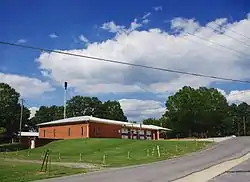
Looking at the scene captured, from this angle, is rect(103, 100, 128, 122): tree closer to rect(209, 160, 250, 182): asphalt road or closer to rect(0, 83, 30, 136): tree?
rect(0, 83, 30, 136): tree

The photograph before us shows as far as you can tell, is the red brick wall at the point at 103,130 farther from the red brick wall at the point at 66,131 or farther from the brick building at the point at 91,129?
the red brick wall at the point at 66,131

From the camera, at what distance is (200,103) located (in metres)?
108

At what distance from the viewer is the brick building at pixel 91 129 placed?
7488 centimetres

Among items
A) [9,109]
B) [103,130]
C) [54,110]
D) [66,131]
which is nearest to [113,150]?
[103,130]

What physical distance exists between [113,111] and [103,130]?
211 feet

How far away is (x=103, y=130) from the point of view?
255ft

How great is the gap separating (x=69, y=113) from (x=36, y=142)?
243ft

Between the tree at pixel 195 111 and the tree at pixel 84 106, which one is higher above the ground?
the tree at pixel 84 106

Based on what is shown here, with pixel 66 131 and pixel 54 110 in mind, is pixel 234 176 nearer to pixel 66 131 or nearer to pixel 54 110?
pixel 66 131

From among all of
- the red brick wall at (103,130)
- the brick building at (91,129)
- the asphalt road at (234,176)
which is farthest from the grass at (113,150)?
the asphalt road at (234,176)

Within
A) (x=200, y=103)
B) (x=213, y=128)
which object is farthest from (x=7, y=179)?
(x=213, y=128)

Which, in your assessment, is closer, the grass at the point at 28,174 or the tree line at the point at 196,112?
the grass at the point at 28,174

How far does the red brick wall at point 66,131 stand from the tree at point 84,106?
59458 millimetres

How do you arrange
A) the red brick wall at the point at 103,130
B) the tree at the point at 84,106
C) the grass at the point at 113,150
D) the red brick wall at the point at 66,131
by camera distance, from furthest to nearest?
the tree at the point at 84,106 → the red brick wall at the point at 66,131 → the red brick wall at the point at 103,130 → the grass at the point at 113,150
